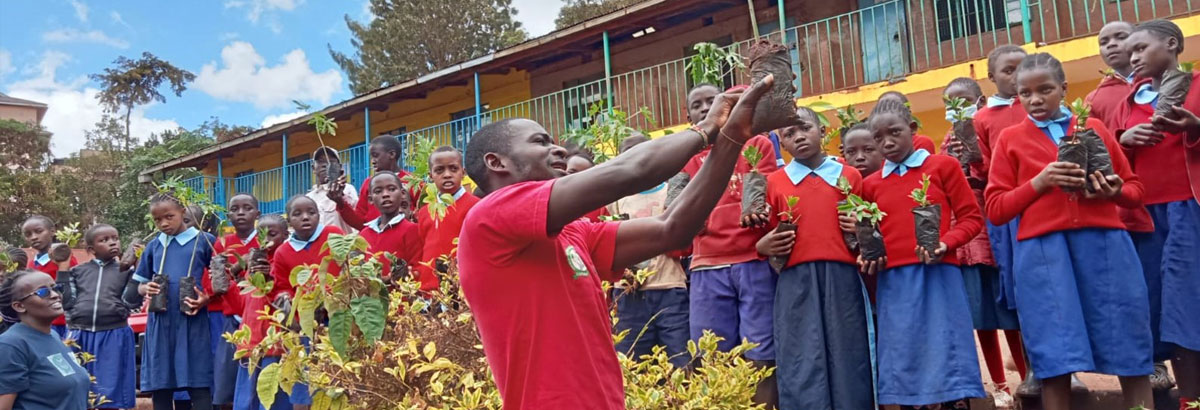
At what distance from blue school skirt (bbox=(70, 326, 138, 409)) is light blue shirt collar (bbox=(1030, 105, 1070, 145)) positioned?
274 inches

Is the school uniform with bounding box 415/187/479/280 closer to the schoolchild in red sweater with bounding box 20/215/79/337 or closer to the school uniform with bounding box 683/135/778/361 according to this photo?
the school uniform with bounding box 683/135/778/361

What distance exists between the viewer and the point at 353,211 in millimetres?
7113

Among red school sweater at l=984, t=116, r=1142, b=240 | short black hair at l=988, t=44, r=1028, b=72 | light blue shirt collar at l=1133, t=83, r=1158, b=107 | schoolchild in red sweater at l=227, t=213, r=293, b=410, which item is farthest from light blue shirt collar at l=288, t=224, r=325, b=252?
light blue shirt collar at l=1133, t=83, r=1158, b=107

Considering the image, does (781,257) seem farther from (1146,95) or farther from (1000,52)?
(1000,52)

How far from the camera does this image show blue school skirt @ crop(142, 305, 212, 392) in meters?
6.93

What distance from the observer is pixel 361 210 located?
737 cm

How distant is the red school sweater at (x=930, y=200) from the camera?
171 inches

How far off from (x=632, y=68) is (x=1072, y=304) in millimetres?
12522

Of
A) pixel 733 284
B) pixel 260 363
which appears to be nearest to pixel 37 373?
pixel 260 363

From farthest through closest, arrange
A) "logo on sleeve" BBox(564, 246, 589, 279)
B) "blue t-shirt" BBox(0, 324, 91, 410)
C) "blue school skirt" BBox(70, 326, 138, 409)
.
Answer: "blue school skirt" BBox(70, 326, 138, 409)
"blue t-shirt" BBox(0, 324, 91, 410)
"logo on sleeve" BBox(564, 246, 589, 279)

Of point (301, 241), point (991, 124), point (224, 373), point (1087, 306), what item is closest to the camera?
point (1087, 306)

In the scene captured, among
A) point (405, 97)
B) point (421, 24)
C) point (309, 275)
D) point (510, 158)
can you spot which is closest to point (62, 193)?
point (421, 24)

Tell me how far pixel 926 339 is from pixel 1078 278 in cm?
69

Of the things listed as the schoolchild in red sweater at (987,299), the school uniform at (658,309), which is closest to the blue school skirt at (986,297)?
the schoolchild in red sweater at (987,299)
